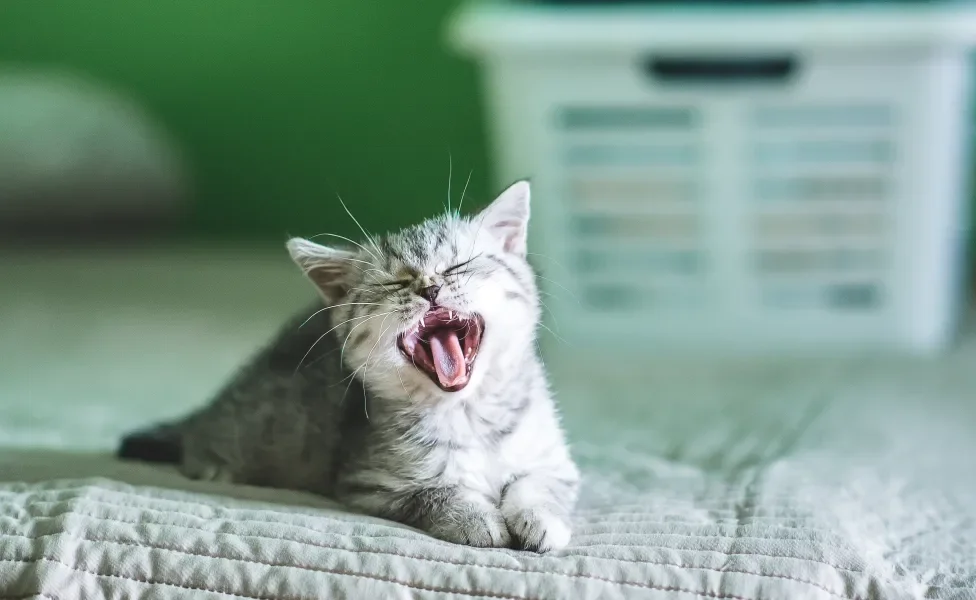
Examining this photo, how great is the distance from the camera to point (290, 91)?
243 cm

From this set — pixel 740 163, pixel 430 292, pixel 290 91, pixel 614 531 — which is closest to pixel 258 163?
pixel 290 91

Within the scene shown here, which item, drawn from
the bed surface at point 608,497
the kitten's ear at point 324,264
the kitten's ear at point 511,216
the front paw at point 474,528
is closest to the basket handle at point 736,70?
the bed surface at point 608,497

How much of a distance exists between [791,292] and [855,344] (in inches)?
5.9

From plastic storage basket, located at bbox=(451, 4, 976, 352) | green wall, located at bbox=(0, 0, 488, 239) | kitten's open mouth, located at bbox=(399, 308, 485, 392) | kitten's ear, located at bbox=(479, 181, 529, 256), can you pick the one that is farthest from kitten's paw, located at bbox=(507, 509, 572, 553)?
green wall, located at bbox=(0, 0, 488, 239)

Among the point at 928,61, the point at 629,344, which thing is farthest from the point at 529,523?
the point at 928,61

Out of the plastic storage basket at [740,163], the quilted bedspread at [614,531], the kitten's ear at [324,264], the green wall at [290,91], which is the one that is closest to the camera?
the quilted bedspread at [614,531]

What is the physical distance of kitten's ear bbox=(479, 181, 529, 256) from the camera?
45.9 inches

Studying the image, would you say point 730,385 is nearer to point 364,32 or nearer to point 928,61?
point 928,61

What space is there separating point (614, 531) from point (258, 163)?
1.64 m

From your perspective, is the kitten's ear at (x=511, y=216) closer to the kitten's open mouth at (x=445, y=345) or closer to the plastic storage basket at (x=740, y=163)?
the kitten's open mouth at (x=445, y=345)

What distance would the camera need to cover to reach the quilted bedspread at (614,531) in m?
1.01

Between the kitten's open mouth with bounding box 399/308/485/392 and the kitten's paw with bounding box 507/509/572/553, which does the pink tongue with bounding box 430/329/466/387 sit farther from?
the kitten's paw with bounding box 507/509/572/553

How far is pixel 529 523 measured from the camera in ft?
3.53

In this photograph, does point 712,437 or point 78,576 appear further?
point 712,437
